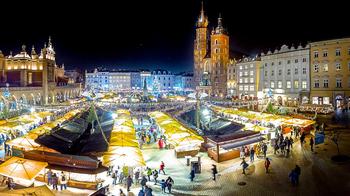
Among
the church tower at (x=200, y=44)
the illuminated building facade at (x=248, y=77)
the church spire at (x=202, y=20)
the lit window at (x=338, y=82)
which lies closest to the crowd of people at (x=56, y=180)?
the lit window at (x=338, y=82)

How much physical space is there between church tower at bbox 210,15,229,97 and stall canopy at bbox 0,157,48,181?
8571cm

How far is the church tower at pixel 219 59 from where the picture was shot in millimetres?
99875

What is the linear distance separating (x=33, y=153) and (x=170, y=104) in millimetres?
41634

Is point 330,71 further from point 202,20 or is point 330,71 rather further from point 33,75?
point 33,75

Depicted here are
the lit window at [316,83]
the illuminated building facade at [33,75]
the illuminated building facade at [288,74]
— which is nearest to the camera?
the lit window at [316,83]

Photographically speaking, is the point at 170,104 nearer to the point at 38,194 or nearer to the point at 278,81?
the point at 278,81

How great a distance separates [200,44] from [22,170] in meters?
99.2

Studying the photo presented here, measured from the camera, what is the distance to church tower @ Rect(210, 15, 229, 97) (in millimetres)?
99875

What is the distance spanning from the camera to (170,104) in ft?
195

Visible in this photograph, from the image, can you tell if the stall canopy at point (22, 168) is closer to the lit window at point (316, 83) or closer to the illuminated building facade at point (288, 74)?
the illuminated building facade at point (288, 74)

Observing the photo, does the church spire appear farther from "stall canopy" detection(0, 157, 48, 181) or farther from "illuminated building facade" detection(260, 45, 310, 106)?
"stall canopy" detection(0, 157, 48, 181)

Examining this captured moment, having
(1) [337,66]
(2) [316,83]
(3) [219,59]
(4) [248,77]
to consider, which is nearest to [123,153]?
(1) [337,66]

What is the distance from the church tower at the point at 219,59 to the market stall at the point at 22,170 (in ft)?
281

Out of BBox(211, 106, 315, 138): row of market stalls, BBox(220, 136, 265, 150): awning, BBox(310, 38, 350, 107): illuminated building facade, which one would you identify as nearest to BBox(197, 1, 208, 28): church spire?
BBox(310, 38, 350, 107): illuminated building facade
